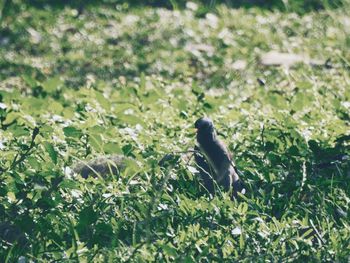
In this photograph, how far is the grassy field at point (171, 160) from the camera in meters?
3.53

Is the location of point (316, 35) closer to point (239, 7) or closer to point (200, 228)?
point (239, 7)

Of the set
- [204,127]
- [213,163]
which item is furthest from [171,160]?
[204,127]

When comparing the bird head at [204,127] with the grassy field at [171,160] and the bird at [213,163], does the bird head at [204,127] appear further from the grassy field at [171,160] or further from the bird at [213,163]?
the grassy field at [171,160]

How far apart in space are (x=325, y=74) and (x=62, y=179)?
3590mm

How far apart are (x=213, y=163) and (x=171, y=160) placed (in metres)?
0.22

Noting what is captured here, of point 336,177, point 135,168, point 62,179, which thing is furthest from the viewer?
point 336,177

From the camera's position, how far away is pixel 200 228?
3686 mm

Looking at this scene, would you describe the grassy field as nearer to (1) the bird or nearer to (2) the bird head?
(1) the bird

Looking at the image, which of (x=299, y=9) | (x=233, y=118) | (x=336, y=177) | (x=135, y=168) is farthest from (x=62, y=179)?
(x=299, y=9)

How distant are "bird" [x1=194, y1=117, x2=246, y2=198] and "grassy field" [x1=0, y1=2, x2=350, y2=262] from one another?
6 centimetres

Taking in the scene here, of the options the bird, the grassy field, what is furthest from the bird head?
the grassy field

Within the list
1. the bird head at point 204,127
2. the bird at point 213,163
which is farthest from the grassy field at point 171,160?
the bird head at point 204,127

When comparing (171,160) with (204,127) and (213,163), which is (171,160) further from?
(204,127)

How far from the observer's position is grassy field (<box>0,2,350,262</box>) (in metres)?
3.53
